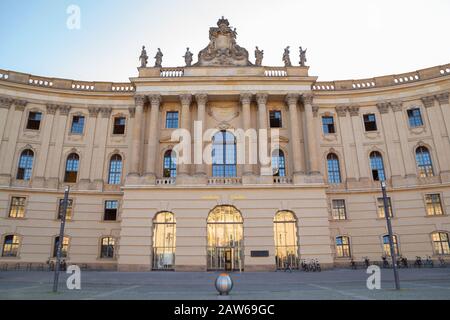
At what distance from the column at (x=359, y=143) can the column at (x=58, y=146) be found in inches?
1321

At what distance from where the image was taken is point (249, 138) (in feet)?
109

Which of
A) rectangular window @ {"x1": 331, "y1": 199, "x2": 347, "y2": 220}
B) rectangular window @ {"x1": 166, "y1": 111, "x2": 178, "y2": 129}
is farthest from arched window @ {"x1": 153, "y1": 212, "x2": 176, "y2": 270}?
rectangular window @ {"x1": 331, "y1": 199, "x2": 347, "y2": 220}

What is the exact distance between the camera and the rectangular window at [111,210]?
3419 centimetres

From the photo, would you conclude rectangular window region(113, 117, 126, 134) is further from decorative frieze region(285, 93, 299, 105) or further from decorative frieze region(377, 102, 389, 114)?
decorative frieze region(377, 102, 389, 114)

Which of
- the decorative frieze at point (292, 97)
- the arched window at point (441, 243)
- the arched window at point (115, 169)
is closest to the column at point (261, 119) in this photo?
the decorative frieze at point (292, 97)

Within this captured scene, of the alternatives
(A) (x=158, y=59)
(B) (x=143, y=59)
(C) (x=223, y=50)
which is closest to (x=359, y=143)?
(C) (x=223, y=50)

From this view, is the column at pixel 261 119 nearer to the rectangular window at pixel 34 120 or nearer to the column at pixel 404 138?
the column at pixel 404 138

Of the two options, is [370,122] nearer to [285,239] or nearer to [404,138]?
[404,138]

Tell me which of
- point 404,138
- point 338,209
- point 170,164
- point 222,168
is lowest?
point 338,209

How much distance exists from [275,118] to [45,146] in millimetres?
26166

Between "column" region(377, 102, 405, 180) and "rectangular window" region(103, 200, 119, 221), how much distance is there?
30.8 m

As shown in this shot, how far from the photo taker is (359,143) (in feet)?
118

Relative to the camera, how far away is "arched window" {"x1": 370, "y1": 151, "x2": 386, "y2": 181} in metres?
35.2
